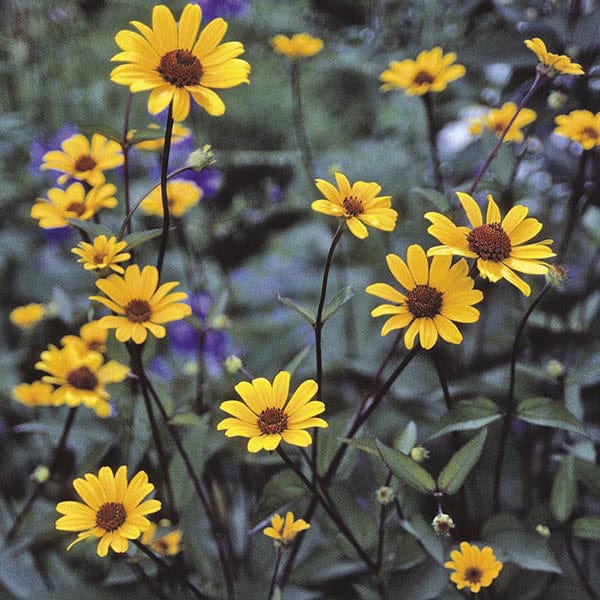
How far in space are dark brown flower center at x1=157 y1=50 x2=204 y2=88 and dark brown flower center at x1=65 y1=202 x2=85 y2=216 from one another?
14cm

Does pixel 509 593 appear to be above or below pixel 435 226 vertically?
below

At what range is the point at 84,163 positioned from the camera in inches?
21.8

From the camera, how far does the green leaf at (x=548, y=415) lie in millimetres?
525

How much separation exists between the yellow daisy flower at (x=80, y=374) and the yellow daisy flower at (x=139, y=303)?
0.08 meters

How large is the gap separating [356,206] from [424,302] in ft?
0.23

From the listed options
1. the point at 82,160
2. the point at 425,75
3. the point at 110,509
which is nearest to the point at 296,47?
the point at 425,75

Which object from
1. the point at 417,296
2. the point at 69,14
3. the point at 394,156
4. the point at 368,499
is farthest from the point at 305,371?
the point at 69,14

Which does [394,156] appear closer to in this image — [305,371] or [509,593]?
[305,371]

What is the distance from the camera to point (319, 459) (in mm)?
580

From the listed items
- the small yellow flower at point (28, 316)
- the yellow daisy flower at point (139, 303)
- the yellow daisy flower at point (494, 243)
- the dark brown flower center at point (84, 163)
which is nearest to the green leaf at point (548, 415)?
the yellow daisy flower at point (494, 243)

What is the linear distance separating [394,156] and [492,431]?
786 millimetres

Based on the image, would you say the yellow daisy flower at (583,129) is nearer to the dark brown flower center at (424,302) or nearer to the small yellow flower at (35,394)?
the dark brown flower center at (424,302)

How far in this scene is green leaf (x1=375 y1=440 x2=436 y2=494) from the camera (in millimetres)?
496

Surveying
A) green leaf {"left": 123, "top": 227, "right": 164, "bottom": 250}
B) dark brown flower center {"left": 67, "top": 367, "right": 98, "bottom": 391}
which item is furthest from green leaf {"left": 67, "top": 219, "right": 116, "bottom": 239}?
dark brown flower center {"left": 67, "top": 367, "right": 98, "bottom": 391}
